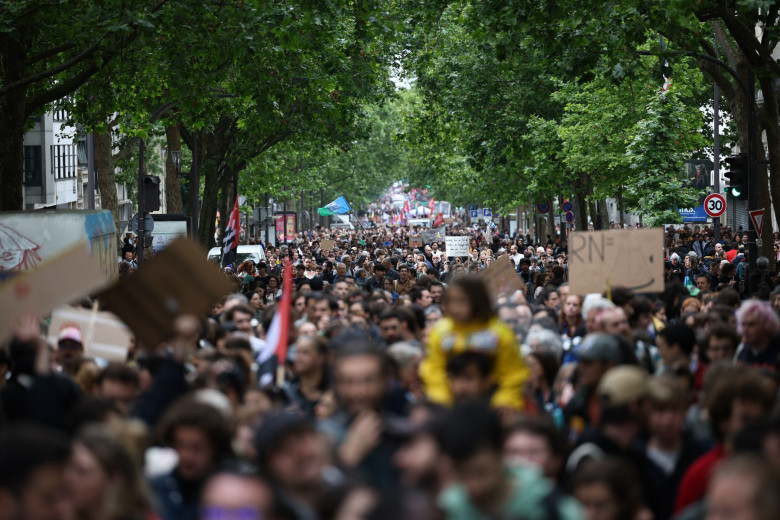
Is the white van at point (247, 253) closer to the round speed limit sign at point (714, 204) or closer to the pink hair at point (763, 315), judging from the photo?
the round speed limit sign at point (714, 204)

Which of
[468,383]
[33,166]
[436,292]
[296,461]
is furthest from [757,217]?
[33,166]

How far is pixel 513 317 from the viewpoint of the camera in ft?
36.9

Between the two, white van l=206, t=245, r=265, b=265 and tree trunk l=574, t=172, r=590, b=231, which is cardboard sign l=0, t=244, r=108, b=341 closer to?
white van l=206, t=245, r=265, b=265

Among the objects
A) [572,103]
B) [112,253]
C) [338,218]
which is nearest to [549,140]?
[572,103]

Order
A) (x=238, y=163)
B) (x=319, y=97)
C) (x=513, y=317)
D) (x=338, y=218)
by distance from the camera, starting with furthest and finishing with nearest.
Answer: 1. (x=338, y=218)
2. (x=238, y=163)
3. (x=319, y=97)
4. (x=513, y=317)

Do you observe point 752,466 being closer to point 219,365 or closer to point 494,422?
point 494,422

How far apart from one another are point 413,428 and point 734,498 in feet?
4.43

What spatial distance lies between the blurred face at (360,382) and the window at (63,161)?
174ft

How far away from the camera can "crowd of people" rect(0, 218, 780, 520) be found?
4492 millimetres

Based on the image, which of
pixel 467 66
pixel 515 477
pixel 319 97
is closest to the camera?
pixel 515 477

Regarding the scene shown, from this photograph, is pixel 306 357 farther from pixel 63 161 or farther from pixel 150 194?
pixel 63 161

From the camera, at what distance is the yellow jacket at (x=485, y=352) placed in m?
6.96

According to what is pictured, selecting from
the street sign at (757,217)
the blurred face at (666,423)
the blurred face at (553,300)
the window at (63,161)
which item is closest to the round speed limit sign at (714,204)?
the street sign at (757,217)

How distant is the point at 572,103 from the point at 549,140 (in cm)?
130
